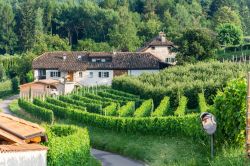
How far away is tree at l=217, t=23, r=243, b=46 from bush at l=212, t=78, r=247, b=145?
66.4 meters

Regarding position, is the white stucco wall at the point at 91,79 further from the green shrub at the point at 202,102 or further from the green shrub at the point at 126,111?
the green shrub at the point at 126,111

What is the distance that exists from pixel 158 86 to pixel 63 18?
59386mm

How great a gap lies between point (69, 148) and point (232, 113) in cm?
638

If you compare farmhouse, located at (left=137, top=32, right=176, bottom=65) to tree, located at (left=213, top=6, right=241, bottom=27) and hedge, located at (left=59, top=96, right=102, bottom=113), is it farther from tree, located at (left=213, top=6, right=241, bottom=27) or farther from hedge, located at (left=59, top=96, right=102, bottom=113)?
hedge, located at (left=59, top=96, right=102, bottom=113)

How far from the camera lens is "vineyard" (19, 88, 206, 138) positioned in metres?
32.5

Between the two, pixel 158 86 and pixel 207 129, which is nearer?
pixel 207 129

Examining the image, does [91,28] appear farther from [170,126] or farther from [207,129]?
[207,129]

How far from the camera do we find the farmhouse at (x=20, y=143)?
16.9 meters

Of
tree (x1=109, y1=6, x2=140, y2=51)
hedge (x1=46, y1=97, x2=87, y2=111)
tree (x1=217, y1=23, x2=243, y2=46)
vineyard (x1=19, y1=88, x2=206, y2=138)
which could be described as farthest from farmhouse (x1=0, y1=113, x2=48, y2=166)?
tree (x1=109, y1=6, x2=140, y2=51)

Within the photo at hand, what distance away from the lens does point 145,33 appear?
103312 millimetres

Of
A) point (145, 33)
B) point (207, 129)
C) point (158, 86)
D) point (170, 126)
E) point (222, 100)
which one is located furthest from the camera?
point (145, 33)

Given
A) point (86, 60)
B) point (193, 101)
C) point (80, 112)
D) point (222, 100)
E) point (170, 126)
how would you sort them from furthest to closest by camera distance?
1. point (86, 60)
2. point (193, 101)
3. point (80, 112)
4. point (170, 126)
5. point (222, 100)

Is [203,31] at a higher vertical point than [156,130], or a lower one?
higher

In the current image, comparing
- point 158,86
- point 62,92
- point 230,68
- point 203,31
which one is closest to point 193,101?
point 158,86
